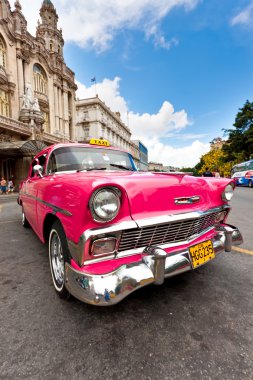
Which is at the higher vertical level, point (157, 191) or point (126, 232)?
point (157, 191)

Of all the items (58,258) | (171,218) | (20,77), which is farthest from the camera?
(20,77)

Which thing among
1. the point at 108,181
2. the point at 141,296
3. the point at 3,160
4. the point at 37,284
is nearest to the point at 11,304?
the point at 37,284

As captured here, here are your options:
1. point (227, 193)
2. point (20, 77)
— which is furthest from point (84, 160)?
point (20, 77)

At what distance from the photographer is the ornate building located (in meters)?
19.0

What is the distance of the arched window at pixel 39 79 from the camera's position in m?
23.9

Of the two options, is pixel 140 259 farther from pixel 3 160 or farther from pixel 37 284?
pixel 3 160

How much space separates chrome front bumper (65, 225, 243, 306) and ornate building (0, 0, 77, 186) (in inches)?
690

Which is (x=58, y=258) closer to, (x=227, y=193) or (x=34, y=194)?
(x=34, y=194)

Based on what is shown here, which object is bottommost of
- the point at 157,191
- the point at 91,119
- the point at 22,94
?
the point at 157,191

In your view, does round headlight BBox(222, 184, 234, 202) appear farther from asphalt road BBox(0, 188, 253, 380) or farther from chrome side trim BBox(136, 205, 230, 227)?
asphalt road BBox(0, 188, 253, 380)

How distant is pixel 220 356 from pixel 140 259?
2.77 feet

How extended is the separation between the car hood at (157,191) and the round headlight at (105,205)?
68mm

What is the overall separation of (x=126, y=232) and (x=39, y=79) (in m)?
29.4

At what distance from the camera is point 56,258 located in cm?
218
